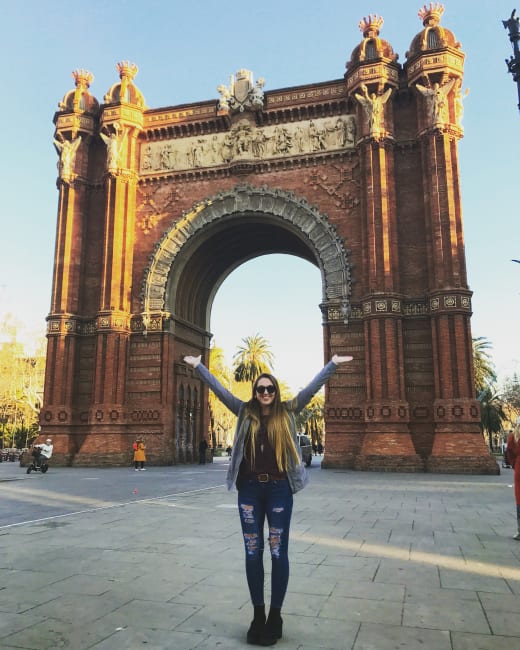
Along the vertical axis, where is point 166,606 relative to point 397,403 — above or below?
below

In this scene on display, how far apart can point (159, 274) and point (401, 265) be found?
12.2 m

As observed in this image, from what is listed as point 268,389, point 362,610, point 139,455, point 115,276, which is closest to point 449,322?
point 139,455

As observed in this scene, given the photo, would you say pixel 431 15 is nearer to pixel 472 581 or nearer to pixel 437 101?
pixel 437 101

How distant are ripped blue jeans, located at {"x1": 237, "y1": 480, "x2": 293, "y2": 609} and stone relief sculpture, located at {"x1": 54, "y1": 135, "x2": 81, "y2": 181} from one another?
29.1 m

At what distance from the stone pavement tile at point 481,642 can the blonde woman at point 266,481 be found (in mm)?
1245

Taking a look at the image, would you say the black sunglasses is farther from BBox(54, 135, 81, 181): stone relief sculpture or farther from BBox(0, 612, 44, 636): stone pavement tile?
BBox(54, 135, 81, 181): stone relief sculpture

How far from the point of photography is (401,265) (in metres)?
25.4

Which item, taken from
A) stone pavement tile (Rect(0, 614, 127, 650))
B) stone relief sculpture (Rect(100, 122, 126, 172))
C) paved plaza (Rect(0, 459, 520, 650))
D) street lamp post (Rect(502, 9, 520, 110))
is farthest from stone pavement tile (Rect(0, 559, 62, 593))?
stone relief sculpture (Rect(100, 122, 126, 172))

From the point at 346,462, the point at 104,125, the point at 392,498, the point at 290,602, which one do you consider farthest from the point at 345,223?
the point at 290,602

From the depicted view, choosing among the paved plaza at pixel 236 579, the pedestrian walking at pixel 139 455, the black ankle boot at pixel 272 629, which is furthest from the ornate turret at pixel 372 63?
the black ankle boot at pixel 272 629

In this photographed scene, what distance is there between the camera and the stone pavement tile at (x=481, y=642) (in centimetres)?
377

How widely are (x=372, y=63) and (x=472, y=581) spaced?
2541 cm

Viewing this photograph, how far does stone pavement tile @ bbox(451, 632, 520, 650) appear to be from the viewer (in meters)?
3.77

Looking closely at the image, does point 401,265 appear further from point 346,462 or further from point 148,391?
point 148,391
